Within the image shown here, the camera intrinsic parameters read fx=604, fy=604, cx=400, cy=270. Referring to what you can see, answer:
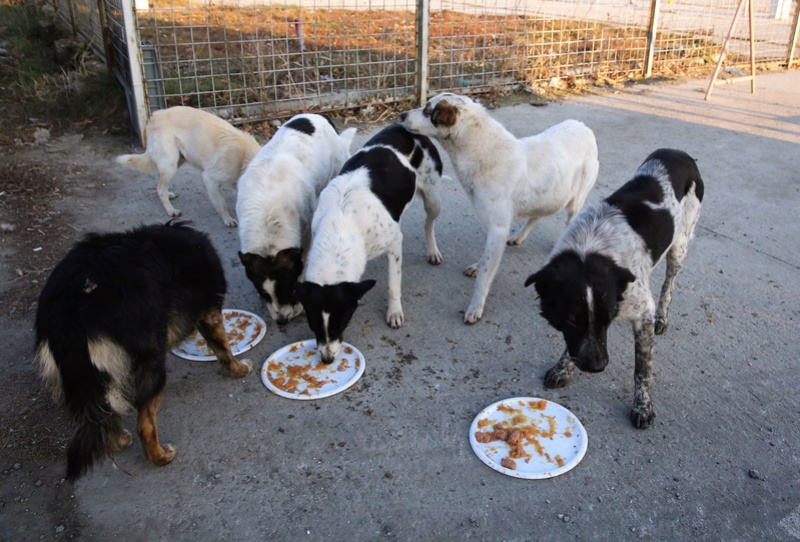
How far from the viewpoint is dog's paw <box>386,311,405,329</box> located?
14.8 feet

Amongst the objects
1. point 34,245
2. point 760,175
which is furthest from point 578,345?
point 760,175

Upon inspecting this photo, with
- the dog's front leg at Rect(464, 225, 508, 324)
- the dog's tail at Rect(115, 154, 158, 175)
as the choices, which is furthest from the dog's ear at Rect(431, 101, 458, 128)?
the dog's tail at Rect(115, 154, 158, 175)

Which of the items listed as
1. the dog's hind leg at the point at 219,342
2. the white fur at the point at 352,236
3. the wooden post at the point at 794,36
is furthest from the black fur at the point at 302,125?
the wooden post at the point at 794,36

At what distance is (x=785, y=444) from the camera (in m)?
3.40

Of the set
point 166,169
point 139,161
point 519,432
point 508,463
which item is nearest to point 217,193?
point 166,169

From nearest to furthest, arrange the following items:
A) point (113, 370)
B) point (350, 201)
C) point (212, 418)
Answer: point (113, 370)
point (212, 418)
point (350, 201)

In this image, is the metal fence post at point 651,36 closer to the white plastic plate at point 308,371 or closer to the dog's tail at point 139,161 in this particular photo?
the dog's tail at point 139,161

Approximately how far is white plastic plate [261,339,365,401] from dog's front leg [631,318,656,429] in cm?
171

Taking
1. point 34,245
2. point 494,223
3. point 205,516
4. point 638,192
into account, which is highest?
point 638,192

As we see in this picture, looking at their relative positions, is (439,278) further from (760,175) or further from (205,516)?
(760,175)

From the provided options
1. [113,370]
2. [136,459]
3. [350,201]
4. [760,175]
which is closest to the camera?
[113,370]

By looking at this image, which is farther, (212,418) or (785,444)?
(212,418)

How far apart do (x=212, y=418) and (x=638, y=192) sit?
2.98 metres

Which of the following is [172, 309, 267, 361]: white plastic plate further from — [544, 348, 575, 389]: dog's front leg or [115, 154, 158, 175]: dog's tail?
[115, 154, 158, 175]: dog's tail
